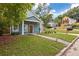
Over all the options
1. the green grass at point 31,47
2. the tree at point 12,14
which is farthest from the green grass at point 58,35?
the tree at point 12,14

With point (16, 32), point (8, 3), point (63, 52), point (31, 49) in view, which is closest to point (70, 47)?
point (63, 52)

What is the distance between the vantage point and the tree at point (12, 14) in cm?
299

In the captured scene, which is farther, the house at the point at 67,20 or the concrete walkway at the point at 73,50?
the house at the point at 67,20

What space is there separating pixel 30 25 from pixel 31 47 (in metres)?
0.27

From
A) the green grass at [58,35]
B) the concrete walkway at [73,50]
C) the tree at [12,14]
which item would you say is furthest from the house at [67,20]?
the tree at [12,14]

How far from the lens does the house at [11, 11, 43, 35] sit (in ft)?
10.0

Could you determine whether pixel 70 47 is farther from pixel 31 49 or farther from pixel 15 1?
pixel 15 1

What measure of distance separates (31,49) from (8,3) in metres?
0.60

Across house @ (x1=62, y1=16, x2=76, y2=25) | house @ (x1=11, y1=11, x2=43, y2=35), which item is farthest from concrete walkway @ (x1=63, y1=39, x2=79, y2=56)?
house @ (x1=11, y1=11, x2=43, y2=35)

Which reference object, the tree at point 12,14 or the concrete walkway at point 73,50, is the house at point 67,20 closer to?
the concrete walkway at point 73,50

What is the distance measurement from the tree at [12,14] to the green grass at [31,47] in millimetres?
→ 225

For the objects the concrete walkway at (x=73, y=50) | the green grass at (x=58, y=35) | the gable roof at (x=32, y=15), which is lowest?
the concrete walkway at (x=73, y=50)

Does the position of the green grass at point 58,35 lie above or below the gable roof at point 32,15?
below

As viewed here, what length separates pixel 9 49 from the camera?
2.99 m
